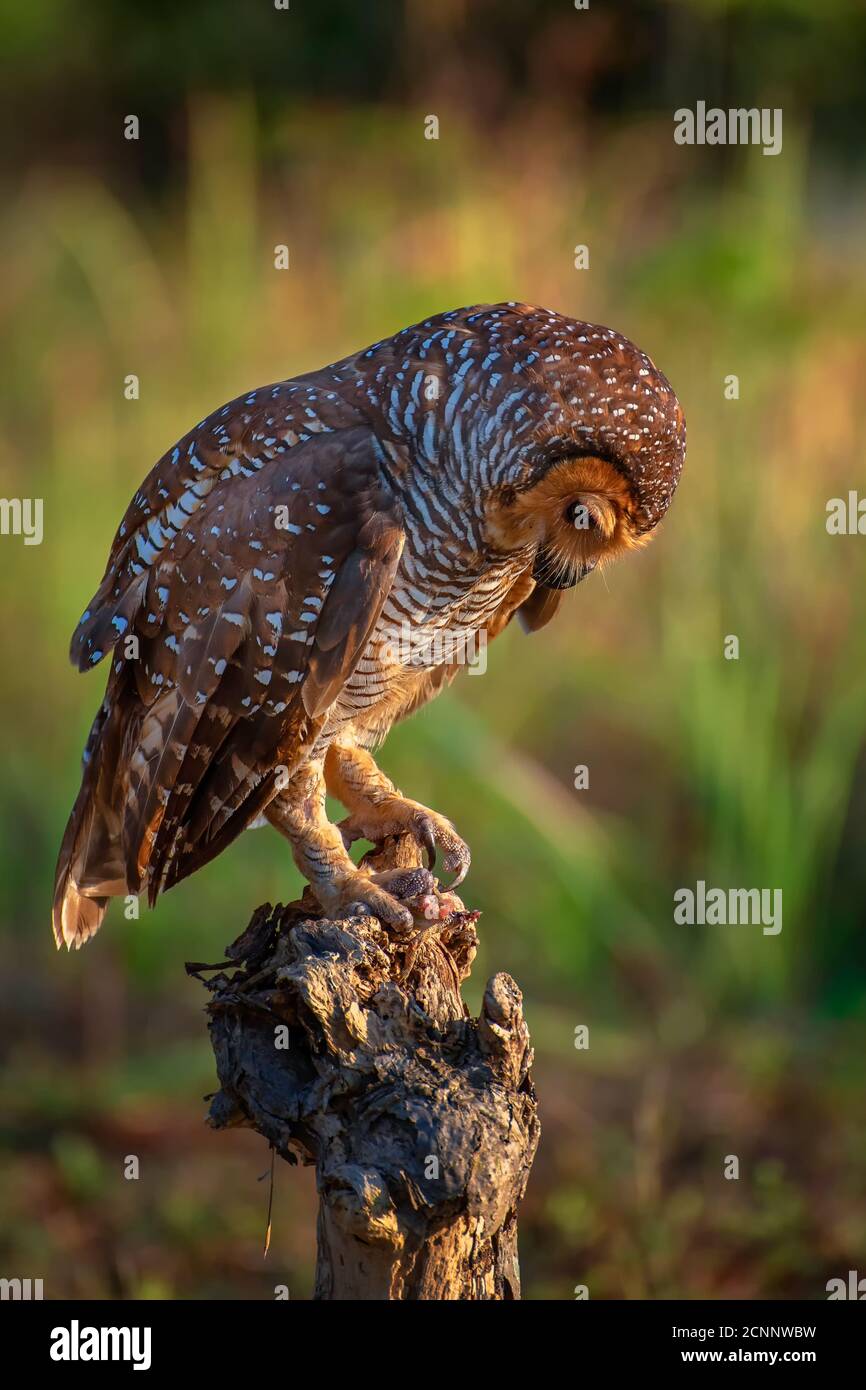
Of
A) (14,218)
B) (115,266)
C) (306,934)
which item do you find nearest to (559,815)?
(306,934)

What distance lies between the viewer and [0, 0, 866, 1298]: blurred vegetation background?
17.9 ft

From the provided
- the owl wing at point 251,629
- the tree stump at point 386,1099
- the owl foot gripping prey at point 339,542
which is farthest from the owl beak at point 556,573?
the tree stump at point 386,1099

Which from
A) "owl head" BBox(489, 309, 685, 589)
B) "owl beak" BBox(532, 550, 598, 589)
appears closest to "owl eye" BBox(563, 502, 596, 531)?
"owl head" BBox(489, 309, 685, 589)

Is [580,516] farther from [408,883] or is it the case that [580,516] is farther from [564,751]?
[564,751]

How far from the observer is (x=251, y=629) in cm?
332

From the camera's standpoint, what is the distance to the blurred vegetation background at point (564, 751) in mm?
5449

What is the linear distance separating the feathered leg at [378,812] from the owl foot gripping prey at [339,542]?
24cm

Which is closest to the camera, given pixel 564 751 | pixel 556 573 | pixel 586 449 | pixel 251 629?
pixel 586 449

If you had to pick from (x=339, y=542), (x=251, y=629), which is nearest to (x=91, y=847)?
(x=251, y=629)

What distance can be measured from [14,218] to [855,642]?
667 centimetres

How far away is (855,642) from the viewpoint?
6.29 m

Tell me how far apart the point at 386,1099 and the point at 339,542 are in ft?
3.95

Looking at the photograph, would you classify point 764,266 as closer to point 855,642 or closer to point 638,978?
point 855,642
